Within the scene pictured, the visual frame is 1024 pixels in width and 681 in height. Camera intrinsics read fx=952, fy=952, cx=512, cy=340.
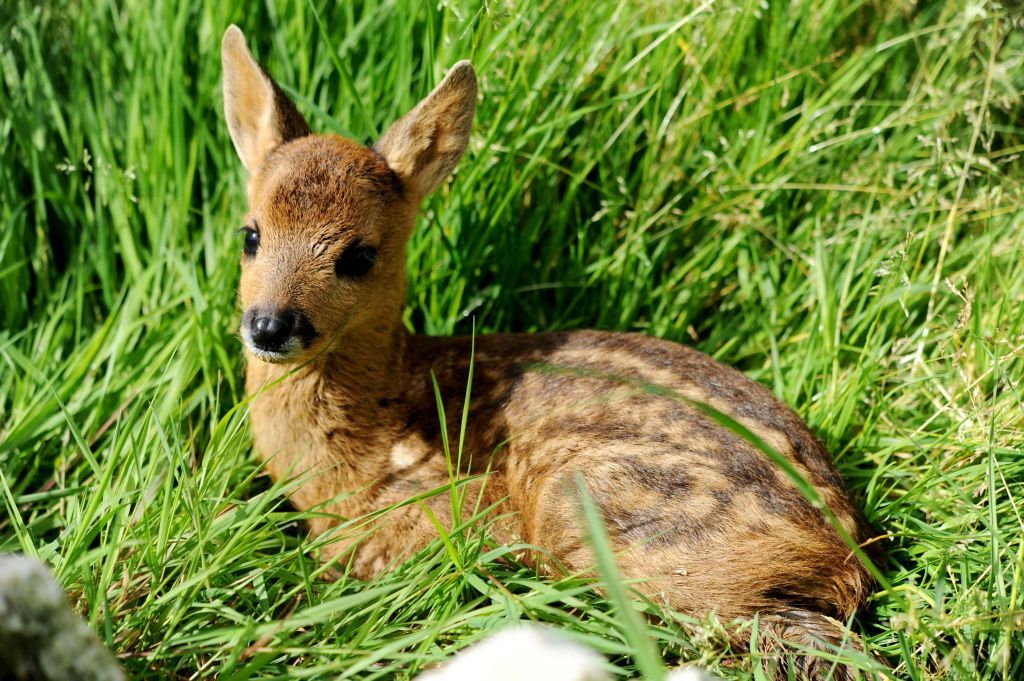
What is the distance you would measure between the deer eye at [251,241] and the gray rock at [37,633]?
1.55 meters

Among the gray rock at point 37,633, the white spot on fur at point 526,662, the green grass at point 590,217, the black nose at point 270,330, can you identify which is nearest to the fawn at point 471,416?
the black nose at point 270,330

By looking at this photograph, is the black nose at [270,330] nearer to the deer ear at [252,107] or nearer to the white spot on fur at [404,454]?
the white spot on fur at [404,454]

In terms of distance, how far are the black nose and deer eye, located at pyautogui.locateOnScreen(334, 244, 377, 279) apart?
0.91 feet

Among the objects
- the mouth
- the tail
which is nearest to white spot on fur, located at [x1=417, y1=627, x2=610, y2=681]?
the tail

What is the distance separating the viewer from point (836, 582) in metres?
2.77

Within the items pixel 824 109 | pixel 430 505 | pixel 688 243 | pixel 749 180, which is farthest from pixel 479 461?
pixel 824 109

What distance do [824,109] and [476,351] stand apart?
1.81 meters

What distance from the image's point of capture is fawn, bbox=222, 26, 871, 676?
2.76 meters

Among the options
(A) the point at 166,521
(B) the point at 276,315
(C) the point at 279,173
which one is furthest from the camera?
(C) the point at 279,173

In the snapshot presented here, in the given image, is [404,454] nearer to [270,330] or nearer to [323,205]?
[270,330]

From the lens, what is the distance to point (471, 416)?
3.33 meters

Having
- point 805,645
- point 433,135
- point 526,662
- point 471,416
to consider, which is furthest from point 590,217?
point 526,662

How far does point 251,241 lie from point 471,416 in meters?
0.95

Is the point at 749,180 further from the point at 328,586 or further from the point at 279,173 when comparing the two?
the point at 328,586
